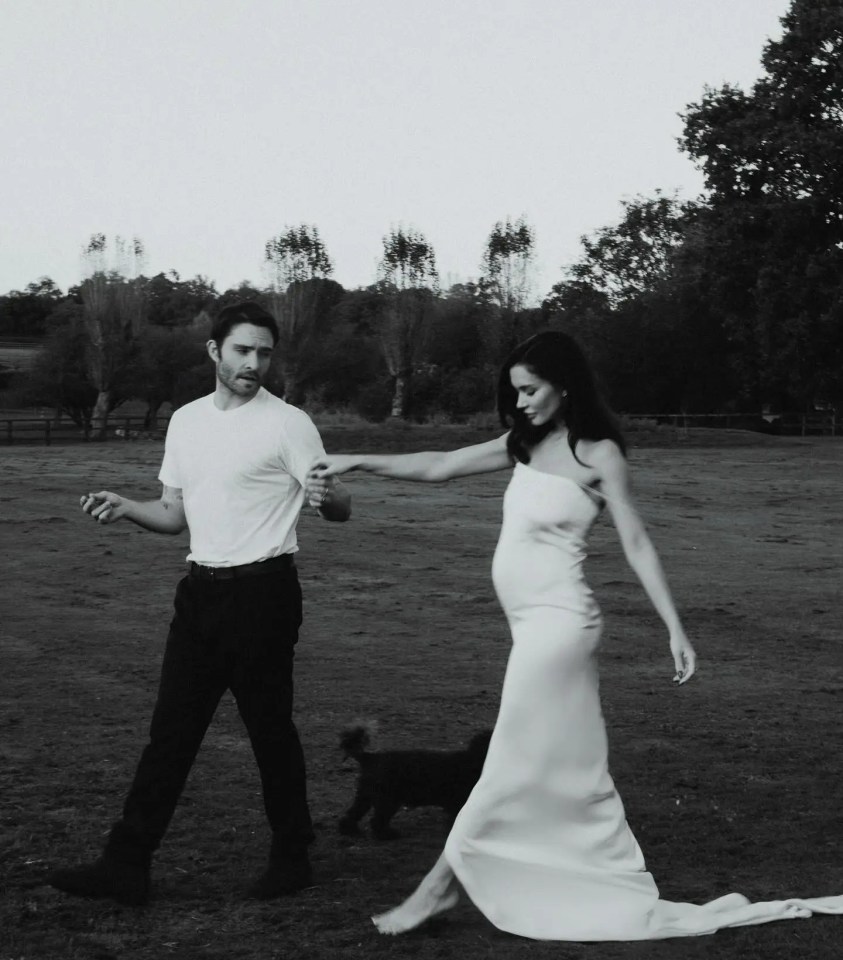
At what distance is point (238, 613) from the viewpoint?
16.1ft

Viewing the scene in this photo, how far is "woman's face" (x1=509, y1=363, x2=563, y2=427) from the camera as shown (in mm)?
4691

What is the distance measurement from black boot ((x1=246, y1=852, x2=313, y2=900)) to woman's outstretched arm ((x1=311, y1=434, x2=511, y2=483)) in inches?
59.2

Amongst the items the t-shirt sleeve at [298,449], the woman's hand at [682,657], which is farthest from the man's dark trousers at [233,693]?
the woman's hand at [682,657]

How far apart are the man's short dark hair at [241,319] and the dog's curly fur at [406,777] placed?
1.78 m

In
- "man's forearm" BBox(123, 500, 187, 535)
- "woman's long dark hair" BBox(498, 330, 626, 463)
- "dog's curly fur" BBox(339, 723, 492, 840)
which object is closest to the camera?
"woman's long dark hair" BBox(498, 330, 626, 463)

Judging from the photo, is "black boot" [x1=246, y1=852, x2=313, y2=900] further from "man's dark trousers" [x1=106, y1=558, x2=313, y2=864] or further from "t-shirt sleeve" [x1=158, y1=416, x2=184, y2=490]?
"t-shirt sleeve" [x1=158, y1=416, x2=184, y2=490]

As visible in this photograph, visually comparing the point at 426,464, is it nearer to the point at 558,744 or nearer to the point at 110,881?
the point at 558,744

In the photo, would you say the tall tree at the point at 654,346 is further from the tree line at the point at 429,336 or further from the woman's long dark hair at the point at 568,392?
the woman's long dark hair at the point at 568,392

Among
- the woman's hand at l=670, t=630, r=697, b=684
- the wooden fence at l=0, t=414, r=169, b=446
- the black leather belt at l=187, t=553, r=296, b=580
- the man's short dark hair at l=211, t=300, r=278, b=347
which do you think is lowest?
the wooden fence at l=0, t=414, r=169, b=446

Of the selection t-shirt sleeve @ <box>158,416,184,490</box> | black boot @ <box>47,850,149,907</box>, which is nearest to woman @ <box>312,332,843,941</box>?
black boot @ <box>47,850,149,907</box>

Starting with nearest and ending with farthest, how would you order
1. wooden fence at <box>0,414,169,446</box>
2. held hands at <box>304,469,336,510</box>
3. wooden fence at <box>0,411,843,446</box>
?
1. held hands at <box>304,469,336,510</box>
2. wooden fence at <box>0,414,169,446</box>
3. wooden fence at <box>0,411,843,446</box>

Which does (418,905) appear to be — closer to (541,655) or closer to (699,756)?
(541,655)

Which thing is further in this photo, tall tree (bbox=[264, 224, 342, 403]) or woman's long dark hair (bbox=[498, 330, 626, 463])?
tall tree (bbox=[264, 224, 342, 403])

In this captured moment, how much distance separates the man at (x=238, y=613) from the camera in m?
4.93
